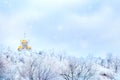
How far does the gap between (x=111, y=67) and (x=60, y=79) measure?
4638 centimetres

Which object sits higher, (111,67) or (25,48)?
(25,48)

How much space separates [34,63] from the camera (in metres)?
75.3

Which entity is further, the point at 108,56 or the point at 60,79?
the point at 108,56

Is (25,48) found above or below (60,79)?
above

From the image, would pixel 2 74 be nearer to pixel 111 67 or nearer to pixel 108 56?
pixel 111 67

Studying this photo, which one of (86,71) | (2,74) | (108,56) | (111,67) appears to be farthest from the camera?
(108,56)

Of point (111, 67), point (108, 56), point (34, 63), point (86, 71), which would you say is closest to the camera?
point (34, 63)

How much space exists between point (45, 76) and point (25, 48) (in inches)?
2250

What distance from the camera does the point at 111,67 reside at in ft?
393

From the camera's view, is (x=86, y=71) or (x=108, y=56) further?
(x=108, y=56)

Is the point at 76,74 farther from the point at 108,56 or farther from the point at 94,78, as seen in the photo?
the point at 108,56

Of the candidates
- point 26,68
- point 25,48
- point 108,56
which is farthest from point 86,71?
point 108,56

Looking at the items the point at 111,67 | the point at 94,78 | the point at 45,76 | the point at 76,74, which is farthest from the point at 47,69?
the point at 111,67

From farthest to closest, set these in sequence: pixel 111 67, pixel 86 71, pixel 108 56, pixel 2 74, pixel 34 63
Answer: pixel 108 56, pixel 111 67, pixel 86 71, pixel 34 63, pixel 2 74
